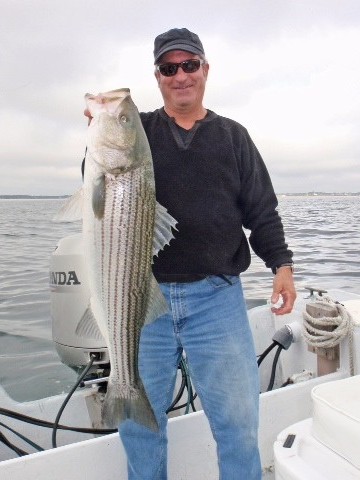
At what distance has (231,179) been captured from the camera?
3.04 meters

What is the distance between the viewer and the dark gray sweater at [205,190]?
2957 millimetres

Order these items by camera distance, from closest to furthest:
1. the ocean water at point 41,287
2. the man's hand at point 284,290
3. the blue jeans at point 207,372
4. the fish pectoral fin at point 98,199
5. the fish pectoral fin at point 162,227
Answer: the fish pectoral fin at point 98,199, the fish pectoral fin at point 162,227, the blue jeans at point 207,372, the man's hand at point 284,290, the ocean water at point 41,287

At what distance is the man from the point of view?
9.64 ft

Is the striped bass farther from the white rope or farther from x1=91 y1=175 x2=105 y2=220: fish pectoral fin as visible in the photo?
the white rope

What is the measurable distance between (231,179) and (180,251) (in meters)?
0.51

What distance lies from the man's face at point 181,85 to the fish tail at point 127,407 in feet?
5.25

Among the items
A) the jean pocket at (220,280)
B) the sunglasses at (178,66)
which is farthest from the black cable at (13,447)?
the sunglasses at (178,66)

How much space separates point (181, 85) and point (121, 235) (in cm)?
103

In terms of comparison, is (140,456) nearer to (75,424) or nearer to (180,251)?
(180,251)

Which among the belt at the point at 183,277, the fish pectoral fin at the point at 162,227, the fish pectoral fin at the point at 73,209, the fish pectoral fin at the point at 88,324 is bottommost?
the fish pectoral fin at the point at 88,324

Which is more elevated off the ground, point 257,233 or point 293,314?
point 257,233

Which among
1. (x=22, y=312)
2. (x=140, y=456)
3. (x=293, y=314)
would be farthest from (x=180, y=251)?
(x=22, y=312)

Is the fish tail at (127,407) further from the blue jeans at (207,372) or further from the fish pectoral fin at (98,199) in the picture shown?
the fish pectoral fin at (98,199)

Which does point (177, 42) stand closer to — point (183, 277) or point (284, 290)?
point (183, 277)
